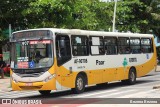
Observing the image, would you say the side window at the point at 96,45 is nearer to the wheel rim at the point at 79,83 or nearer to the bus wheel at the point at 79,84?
the bus wheel at the point at 79,84

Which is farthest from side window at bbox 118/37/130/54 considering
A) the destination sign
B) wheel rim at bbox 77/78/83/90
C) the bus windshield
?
the bus windshield

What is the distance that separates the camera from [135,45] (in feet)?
84.4

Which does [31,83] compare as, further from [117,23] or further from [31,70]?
[117,23]

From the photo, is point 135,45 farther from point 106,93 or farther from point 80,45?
point 106,93

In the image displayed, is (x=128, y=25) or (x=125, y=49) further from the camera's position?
(x=128, y=25)

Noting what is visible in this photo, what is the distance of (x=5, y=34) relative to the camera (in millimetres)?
34781

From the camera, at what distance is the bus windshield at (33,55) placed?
18.4 metres

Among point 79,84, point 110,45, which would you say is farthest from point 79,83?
point 110,45

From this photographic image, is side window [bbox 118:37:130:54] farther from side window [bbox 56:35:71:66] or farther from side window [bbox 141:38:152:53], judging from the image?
side window [bbox 56:35:71:66]

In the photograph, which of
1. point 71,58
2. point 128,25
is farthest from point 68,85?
point 128,25

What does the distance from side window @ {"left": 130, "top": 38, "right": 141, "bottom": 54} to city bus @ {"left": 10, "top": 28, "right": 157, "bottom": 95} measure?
54.1 inches

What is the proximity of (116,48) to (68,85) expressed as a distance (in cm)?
522

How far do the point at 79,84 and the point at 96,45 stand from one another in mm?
2484

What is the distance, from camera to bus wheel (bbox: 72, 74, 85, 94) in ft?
65.2
